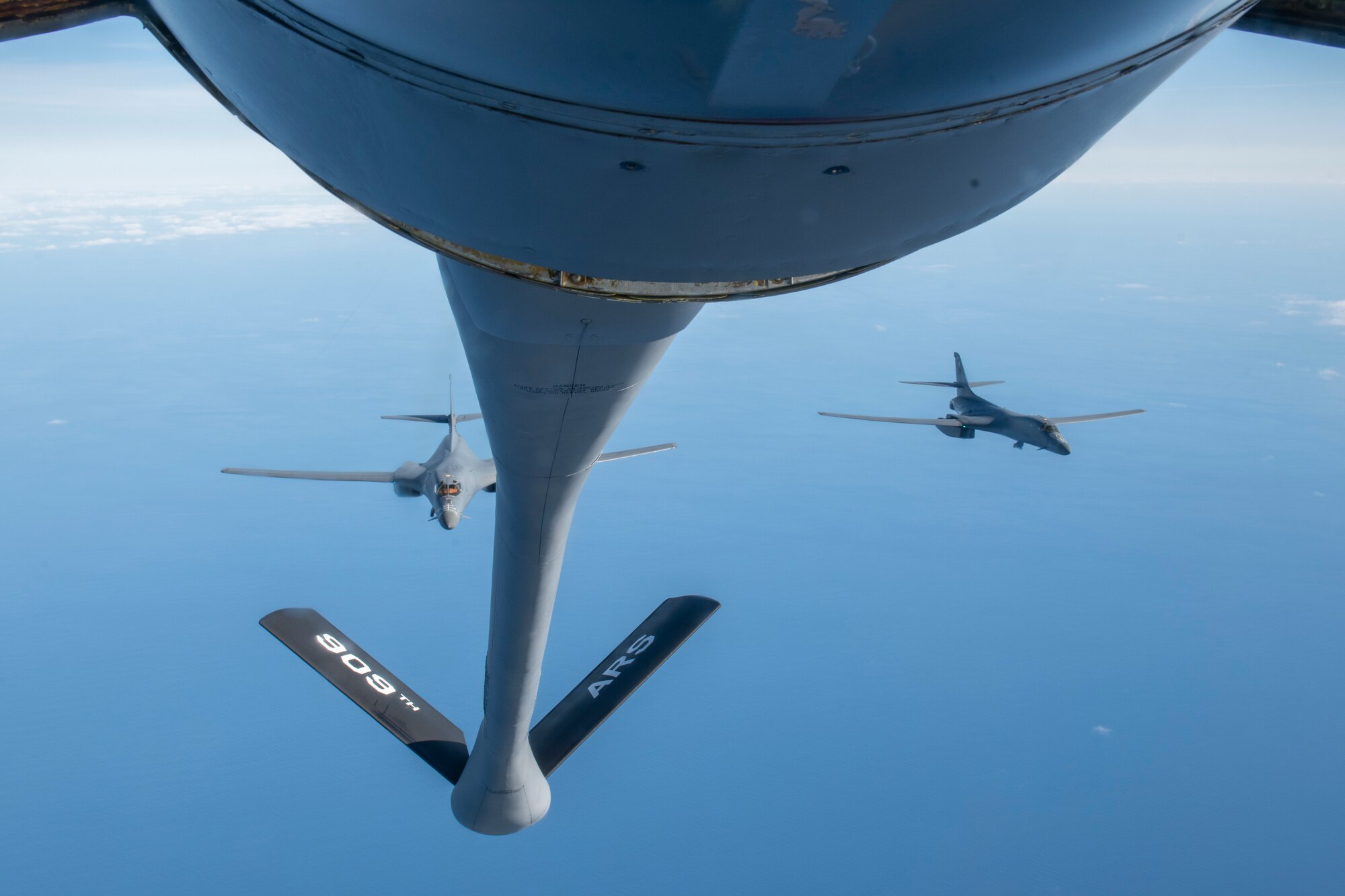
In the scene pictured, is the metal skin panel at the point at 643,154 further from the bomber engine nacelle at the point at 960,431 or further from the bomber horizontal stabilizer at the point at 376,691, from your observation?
the bomber engine nacelle at the point at 960,431

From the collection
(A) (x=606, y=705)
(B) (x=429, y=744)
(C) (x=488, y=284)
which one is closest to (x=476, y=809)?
(B) (x=429, y=744)

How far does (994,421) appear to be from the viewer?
2323 centimetres

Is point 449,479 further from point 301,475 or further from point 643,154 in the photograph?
point 643,154

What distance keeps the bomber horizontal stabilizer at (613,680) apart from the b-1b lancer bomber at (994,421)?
36.7 feet

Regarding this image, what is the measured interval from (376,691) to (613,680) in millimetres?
2794

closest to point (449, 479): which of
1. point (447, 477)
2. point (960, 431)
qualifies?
point (447, 477)

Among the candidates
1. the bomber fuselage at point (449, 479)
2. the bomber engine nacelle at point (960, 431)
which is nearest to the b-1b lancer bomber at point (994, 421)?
the bomber engine nacelle at point (960, 431)

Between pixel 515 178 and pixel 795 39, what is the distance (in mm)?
407

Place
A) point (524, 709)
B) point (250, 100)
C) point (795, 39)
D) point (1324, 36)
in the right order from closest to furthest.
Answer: point (795, 39) → point (250, 100) → point (1324, 36) → point (524, 709)

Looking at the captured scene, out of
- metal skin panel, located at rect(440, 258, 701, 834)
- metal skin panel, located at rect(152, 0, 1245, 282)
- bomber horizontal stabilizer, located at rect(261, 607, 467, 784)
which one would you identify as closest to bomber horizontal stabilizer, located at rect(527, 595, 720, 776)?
bomber horizontal stabilizer, located at rect(261, 607, 467, 784)

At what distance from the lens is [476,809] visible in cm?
884

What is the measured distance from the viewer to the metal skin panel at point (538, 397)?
95.0 inches

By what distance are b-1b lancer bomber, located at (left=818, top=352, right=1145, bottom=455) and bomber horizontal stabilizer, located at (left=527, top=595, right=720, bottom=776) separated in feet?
36.7

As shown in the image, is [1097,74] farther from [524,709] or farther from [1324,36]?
[524,709]
